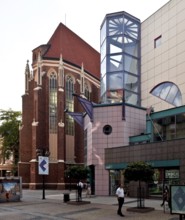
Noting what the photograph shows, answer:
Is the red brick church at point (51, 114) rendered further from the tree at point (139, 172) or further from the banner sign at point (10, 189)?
the tree at point (139, 172)

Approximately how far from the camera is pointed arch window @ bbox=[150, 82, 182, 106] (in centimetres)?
4284

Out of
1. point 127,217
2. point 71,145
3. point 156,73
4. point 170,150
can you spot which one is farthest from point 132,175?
point 71,145

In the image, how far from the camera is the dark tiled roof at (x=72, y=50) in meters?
66.4

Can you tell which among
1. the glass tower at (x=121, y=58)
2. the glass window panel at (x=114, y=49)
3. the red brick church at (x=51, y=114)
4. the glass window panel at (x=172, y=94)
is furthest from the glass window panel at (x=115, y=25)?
the red brick church at (x=51, y=114)

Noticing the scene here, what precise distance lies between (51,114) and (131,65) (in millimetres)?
18676

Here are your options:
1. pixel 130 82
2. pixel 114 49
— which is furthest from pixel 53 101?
pixel 130 82

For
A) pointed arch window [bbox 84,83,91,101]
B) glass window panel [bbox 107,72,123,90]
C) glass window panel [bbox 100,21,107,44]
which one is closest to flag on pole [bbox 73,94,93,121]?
glass window panel [bbox 107,72,123,90]

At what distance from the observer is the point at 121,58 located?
49.1 m

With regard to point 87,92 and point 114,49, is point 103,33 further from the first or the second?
point 87,92

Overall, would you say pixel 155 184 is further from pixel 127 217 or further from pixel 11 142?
pixel 11 142

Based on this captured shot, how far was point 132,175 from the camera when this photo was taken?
23.0 m

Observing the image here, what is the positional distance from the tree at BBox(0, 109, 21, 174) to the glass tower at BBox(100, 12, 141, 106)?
2787 centimetres

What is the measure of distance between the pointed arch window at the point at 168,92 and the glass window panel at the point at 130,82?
2.83 meters

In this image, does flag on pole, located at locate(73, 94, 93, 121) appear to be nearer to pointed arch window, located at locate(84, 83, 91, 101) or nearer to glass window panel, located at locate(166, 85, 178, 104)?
glass window panel, located at locate(166, 85, 178, 104)
